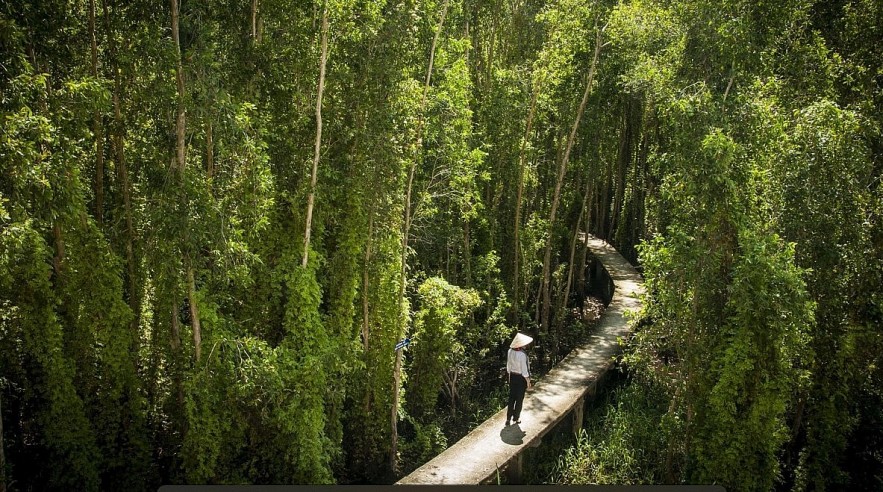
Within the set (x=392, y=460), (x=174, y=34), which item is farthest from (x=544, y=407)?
(x=174, y=34)

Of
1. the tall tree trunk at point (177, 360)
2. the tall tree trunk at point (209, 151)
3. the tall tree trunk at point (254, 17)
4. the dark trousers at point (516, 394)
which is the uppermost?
the tall tree trunk at point (254, 17)

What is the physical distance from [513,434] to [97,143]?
6088 mm

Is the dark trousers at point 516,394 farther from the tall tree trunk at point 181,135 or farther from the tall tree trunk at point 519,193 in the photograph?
the tall tree trunk at point 519,193

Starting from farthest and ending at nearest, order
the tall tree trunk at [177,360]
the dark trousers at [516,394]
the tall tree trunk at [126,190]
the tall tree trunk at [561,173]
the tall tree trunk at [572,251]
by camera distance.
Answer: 1. the tall tree trunk at [572,251]
2. the tall tree trunk at [561,173]
3. the dark trousers at [516,394]
4. the tall tree trunk at [126,190]
5. the tall tree trunk at [177,360]

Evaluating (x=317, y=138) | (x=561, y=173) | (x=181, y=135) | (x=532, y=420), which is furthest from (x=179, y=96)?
(x=561, y=173)

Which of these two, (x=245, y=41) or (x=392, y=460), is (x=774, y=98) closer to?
(x=245, y=41)

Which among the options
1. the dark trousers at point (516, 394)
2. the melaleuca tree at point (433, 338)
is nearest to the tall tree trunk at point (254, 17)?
the melaleuca tree at point (433, 338)

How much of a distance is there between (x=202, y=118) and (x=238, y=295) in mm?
2175

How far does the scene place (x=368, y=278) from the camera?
815cm

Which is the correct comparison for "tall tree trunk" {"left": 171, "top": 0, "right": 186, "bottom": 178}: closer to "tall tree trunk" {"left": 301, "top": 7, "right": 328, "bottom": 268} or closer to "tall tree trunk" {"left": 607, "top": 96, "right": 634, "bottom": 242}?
"tall tree trunk" {"left": 301, "top": 7, "right": 328, "bottom": 268}

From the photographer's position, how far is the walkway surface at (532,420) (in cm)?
732

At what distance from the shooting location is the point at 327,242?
319 inches

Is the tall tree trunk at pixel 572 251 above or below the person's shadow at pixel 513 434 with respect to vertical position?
above

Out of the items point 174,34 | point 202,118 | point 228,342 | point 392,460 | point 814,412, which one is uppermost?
point 174,34
